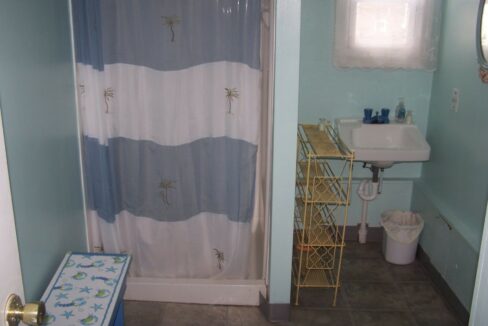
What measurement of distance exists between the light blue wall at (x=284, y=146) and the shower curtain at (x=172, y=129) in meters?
0.22

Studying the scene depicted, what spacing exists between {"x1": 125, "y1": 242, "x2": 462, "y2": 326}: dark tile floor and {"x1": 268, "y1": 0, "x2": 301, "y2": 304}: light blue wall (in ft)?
0.79

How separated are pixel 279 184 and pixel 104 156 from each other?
0.99 m

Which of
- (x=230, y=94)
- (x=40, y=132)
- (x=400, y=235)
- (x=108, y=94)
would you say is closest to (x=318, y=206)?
(x=400, y=235)

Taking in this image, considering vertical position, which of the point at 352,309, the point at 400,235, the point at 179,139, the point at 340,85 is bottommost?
the point at 352,309

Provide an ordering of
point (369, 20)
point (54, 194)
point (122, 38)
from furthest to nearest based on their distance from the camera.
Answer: point (369, 20), point (122, 38), point (54, 194)

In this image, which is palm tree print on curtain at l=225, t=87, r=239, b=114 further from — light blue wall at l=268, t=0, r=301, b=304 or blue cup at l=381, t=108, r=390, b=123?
blue cup at l=381, t=108, r=390, b=123

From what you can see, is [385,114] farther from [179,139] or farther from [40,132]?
[40,132]

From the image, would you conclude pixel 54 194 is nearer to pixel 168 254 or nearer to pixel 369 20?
pixel 168 254

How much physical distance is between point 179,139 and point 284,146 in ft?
2.00

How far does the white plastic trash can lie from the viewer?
345cm

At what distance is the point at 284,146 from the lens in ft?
8.47

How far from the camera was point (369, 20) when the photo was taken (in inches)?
134

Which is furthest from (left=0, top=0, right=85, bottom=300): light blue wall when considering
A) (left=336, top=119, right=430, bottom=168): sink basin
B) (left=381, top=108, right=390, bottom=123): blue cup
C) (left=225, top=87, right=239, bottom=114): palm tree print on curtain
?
(left=381, top=108, right=390, bottom=123): blue cup

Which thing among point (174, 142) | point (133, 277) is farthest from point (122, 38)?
point (133, 277)
